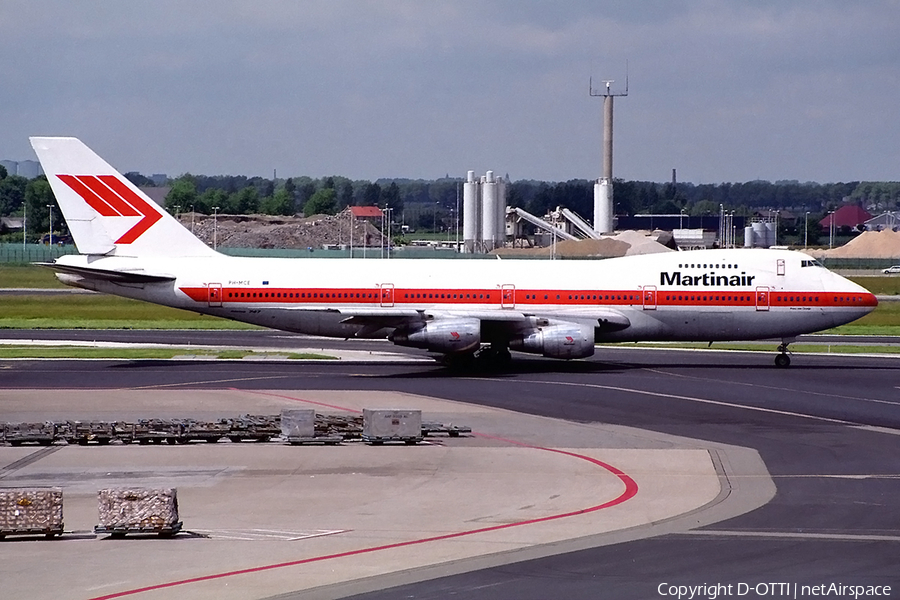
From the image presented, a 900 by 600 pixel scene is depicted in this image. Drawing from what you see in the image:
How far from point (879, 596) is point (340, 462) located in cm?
1362

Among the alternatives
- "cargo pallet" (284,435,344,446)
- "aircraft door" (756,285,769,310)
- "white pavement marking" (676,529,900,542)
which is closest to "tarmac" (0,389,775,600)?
"cargo pallet" (284,435,344,446)

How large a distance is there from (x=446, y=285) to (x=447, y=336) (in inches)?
141

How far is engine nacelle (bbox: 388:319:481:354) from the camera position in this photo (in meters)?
42.2

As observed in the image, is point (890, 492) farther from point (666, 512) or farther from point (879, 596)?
point (879, 596)

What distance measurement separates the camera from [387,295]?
4500cm

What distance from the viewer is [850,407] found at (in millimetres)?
35438

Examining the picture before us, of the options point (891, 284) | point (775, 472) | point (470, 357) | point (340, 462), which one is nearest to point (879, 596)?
point (775, 472)

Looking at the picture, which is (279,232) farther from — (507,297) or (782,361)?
(782,361)

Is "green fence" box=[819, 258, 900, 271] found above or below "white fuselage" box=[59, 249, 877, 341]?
above

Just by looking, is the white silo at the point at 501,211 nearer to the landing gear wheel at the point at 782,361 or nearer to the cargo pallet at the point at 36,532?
the landing gear wheel at the point at 782,361

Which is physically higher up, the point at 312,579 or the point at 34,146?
the point at 34,146

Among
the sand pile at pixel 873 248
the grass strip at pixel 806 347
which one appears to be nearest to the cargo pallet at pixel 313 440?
the grass strip at pixel 806 347

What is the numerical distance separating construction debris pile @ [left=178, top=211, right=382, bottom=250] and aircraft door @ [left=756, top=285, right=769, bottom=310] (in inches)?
4968

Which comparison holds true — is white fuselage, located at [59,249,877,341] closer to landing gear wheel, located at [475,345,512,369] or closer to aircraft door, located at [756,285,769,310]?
aircraft door, located at [756,285,769,310]
